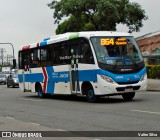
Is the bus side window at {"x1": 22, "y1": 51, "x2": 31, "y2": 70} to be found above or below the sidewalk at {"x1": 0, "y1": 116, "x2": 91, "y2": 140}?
above

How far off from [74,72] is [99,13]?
2083 centimetres

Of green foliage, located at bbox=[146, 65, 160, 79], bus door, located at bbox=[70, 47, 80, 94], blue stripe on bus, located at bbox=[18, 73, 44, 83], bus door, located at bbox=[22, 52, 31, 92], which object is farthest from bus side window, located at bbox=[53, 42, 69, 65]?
green foliage, located at bbox=[146, 65, 160, 79]

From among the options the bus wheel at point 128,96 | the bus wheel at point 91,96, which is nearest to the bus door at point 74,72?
the bus wheel at point 91,96

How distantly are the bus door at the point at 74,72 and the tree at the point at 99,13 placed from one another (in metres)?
19.4

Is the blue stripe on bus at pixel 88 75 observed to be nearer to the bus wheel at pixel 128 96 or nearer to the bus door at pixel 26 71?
the bus wheel at pixel 128 96

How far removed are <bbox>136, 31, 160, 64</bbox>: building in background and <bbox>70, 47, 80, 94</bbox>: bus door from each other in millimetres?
23884

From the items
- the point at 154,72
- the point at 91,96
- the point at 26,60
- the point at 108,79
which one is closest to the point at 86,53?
the point at 108,79

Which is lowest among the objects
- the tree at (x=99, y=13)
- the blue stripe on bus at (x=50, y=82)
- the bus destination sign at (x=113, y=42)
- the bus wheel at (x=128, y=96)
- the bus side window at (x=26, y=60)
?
the bus wheel at (x=128, y=96)

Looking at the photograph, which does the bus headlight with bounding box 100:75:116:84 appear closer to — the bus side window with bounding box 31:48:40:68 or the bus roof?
the bus roof

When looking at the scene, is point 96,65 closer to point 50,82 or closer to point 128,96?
point 128,96

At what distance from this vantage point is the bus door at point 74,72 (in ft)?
63.2

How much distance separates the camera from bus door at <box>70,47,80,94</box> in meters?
19.3

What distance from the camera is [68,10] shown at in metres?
38.6

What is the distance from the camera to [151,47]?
4369 centimetres
